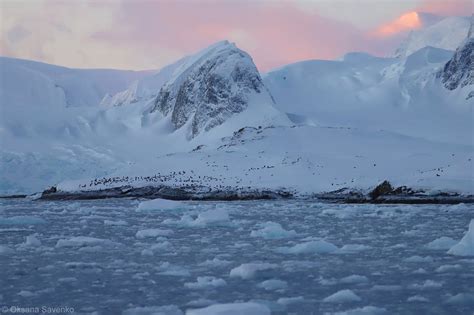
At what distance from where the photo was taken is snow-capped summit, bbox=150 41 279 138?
11819 cm

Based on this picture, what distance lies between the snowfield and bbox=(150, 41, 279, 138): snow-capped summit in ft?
290

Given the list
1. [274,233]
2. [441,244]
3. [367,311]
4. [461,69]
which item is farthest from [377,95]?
[367,311]

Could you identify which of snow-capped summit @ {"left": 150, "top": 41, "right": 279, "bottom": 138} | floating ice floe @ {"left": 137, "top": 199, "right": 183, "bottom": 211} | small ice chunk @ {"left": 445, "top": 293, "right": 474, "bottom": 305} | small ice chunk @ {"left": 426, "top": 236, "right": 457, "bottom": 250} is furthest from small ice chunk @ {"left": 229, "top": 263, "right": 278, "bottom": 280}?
snow-capped summit @ {"left": 150, "top": 41, "right": 279, "bottom": 138}

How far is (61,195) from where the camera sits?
60.2 meters

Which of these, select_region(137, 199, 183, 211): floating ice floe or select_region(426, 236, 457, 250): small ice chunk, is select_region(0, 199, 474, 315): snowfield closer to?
select_region(426, 236, 457, 250): small ice chunk

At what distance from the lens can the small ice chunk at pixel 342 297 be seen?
11.5m

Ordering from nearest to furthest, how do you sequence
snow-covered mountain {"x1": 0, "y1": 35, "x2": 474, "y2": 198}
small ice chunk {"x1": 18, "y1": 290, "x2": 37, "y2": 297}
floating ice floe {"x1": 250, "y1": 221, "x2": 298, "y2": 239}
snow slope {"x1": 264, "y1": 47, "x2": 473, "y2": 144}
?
small ice chunk {"x1": 18, "y1": 290, "x2": 37, "y2": 297}
floating ice floe {"x1": 250, "y1": 221, "x2": 298, "y2": 239}
snow-covered mountain {"x1": 0, "y1": 35, "x2": 474, "y2": 198}
snow slope {"x1": 264, "y1": 47, "x2": 473, "y2": 144}

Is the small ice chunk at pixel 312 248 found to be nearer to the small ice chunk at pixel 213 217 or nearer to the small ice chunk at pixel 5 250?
the small ice chunk at pixel 5 250

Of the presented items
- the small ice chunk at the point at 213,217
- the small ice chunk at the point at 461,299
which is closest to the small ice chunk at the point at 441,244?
the small ice chunk at the point at 461,299

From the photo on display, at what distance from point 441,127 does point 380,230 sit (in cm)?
9626

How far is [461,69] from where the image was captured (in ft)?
451

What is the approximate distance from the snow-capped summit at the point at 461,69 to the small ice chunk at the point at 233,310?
13392 cm

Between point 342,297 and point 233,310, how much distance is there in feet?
7.90

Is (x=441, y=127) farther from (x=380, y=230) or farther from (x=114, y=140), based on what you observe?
(x=380, y=230)
